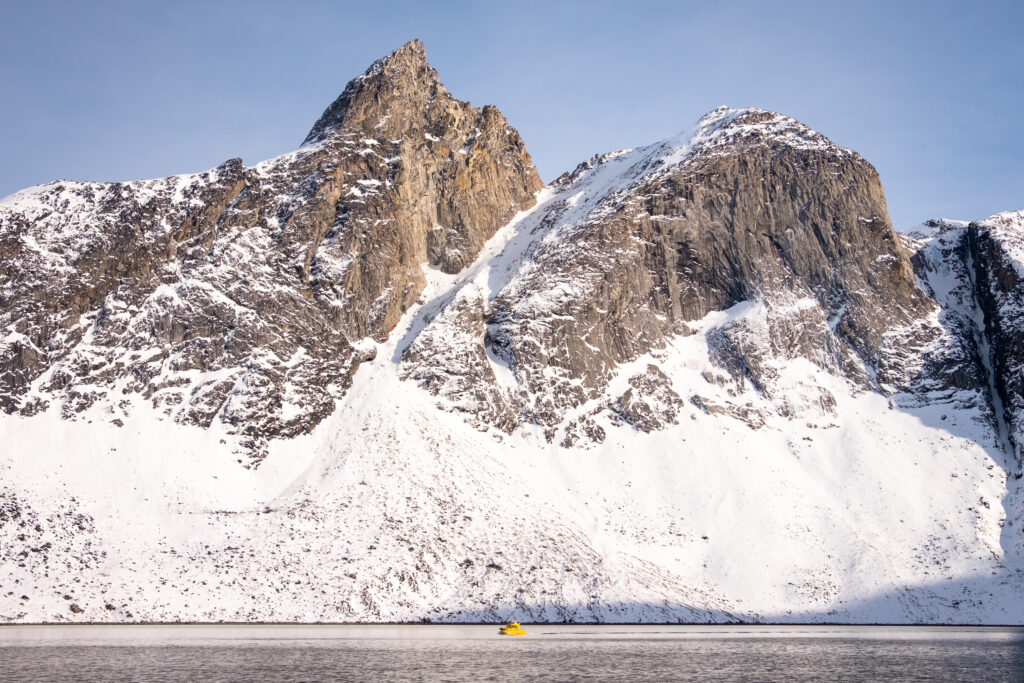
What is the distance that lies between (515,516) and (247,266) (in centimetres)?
4089

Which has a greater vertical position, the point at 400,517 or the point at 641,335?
the point at 641,335

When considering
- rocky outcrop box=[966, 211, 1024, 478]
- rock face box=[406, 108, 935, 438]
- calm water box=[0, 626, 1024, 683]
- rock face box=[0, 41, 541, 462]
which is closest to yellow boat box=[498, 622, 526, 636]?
calm water box=[0, 626, 1024, 683]

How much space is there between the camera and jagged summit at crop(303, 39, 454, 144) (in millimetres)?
116000

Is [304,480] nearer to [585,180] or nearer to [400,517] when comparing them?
[400,517]

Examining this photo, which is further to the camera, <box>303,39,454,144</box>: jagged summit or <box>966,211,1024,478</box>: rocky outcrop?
<box>303,39,454,144</box>: jagged summit

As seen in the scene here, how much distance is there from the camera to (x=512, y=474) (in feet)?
283

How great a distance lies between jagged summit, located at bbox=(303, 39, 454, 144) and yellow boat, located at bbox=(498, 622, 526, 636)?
227 feet

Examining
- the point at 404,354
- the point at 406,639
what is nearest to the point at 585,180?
the point at 404,354

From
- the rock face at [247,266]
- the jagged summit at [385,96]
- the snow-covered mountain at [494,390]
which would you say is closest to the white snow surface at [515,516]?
the snow-covered mountain at [494,390]

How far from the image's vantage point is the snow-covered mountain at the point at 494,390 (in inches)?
2894

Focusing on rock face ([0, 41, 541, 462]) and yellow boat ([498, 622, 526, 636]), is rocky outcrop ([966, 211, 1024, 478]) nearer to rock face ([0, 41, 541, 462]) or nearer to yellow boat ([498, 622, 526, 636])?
yellow boat ([498, 622, 526, 636])

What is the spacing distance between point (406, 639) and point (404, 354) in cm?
4171

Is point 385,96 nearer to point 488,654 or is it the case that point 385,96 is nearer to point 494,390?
point 494,390

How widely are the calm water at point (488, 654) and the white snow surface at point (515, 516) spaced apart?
3680 mm
